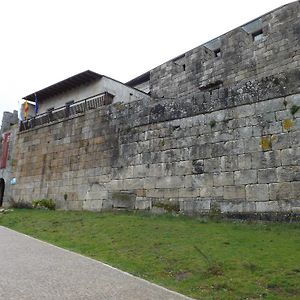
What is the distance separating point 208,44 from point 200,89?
84.5 inches

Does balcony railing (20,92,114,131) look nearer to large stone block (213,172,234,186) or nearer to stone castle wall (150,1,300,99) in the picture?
stone castle wall (150,1,300,99)

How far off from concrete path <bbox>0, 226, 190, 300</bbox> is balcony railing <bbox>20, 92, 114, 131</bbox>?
29.7 feet

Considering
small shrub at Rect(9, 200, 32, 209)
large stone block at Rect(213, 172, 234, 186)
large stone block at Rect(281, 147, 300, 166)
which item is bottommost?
small shrub at Rect(9, 200, 32, 209)

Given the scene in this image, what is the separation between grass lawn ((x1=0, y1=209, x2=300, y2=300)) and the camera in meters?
5.54

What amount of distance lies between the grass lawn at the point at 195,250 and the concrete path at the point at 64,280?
0.41 meters

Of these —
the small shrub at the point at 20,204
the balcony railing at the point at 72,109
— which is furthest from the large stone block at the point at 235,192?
the small shrub at the point at 20,204

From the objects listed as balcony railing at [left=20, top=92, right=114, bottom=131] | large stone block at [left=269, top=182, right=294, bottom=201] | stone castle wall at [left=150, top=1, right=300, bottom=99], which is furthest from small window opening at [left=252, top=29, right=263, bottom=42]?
large stone block at [left=269, top=182, right=294, bottom=201]

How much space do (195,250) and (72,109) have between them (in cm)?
1126

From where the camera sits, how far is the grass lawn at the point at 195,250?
18.2 feet

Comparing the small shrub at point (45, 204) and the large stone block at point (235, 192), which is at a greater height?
the large stone block at point (235, 192)

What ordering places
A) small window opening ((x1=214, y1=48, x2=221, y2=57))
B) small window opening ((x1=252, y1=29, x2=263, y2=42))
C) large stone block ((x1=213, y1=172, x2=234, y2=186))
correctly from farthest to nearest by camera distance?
small window opening ((x1=214, y1=48, x2=221, y2=57)) < small window opening ((x1=252, y1=29, x2=263, y2=42)) < large stone block ((x1=213, y1=172, x2=234, y2=186))

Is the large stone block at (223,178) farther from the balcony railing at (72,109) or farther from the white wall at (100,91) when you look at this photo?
the white wall at (100,91)

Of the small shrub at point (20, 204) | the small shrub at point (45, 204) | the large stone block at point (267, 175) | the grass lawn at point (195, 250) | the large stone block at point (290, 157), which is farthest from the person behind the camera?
the small shrub at point (20, 204)

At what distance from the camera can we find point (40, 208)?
15766mm
